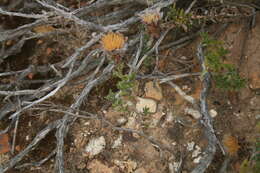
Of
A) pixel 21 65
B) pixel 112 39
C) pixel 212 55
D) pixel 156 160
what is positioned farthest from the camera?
pixel 21 65

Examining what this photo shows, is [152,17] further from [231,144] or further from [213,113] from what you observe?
[231,144]

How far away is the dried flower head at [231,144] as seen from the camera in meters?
1.76

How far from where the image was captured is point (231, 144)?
1.77 meters

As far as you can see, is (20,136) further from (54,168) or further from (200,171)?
(200,171)

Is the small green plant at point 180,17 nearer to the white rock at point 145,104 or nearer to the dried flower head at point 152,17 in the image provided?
the dried flower head at point 152,17

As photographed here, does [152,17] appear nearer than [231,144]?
Yes

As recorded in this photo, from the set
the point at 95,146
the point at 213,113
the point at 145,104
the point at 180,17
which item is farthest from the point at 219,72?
the point at 95,146

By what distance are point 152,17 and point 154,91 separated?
0.56 metres

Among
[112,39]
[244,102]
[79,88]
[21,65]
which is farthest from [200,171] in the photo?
[21,65]

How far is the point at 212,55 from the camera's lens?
1.67m

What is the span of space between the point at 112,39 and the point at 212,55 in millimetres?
525

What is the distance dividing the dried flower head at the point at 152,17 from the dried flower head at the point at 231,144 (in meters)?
0.74

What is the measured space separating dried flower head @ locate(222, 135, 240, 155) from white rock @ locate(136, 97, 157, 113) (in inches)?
17.2

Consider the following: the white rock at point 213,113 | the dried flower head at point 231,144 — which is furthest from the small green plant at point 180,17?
the dried flower head at point 231,144
